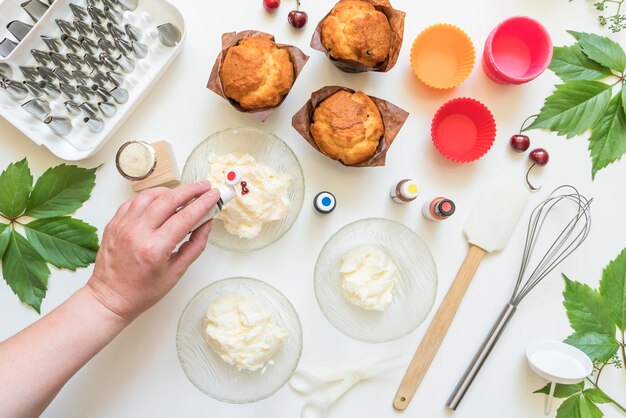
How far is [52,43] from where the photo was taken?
1.21m

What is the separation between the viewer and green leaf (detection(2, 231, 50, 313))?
126 centimetres

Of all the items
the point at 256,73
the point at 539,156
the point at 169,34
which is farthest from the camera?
the point at 539,156

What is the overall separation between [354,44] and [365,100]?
0.14 meters

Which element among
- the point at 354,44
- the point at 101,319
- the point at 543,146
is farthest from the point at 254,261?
the point at 543,146

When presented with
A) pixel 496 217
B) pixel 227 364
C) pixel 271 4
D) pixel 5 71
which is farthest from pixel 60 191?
pixel 496 217

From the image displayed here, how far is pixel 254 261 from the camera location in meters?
1.31

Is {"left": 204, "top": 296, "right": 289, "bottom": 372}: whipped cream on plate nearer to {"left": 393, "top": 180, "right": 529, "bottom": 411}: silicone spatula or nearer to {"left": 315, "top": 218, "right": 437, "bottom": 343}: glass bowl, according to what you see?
{"left": 315, "top": 218, "right": 437, "bottom": 343}: glass bowl

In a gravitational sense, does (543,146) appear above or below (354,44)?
above

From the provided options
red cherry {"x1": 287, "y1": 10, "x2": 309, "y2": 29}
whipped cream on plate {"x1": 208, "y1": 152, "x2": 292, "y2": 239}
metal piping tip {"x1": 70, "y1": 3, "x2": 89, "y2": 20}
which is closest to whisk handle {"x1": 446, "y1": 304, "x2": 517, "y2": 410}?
whipped cream on plate {"x1": 208, "y1": 152, "x2": 292, "y2": 239}

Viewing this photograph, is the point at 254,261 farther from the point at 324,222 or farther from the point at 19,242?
the point at 19,242

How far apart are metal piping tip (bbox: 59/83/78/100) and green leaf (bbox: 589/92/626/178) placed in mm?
1429

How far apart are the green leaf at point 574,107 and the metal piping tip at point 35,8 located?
1342 mm

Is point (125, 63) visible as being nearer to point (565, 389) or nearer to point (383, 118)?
point (383, 118)

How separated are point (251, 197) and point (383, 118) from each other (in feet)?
1.29
